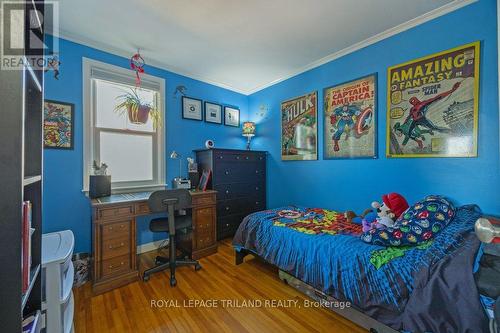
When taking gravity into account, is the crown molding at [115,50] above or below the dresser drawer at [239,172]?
above

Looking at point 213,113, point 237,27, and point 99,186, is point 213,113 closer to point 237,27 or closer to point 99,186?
point 237,27

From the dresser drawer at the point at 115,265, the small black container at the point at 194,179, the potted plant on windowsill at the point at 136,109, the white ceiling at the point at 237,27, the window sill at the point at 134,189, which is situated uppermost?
the white ceiling at the point at 237,27

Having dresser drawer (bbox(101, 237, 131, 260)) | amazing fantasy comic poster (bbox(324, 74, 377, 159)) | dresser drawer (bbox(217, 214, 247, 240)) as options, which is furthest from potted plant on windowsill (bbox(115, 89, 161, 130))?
amazing fantasy comic poster (bbox(324, 74, 377, 159))

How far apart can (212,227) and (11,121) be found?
2.41 meters

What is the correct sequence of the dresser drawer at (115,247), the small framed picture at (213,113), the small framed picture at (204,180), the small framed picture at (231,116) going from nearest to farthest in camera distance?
the dresser drawer at (115,247)
the small framed picture at (204,180)
the small framed picture at (213,113)
the small framed picture at (231,116)

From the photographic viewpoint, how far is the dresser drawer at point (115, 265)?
198 centimetres

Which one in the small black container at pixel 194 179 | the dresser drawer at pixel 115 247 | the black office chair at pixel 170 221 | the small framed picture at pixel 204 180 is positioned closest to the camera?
the dresser drawer at pixel 115 247

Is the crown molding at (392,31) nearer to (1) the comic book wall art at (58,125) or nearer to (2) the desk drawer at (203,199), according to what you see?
(2) the desk drawer at (203,199)

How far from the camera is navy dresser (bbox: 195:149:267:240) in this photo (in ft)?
10.2

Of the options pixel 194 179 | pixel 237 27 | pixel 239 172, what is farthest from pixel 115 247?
pixel 237 27

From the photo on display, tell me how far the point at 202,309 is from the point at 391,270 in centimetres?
149

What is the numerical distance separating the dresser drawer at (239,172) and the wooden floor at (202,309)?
53.4 inches

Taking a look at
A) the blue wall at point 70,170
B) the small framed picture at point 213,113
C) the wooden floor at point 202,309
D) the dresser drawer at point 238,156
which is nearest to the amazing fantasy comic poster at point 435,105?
the wooden floor at point 202,309

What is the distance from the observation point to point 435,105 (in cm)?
201
